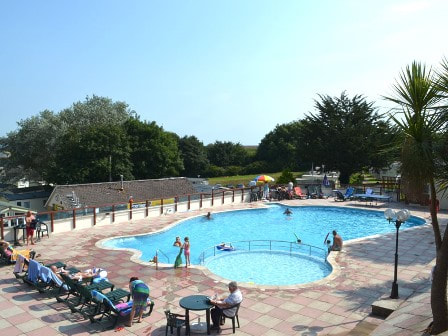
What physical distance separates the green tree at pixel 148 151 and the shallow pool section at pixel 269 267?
32.6 meters

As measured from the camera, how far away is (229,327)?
25.1 feet

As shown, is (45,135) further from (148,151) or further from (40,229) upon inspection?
(40,229)

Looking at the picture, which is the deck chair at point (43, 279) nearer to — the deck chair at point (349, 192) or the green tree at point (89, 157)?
the deck chair at point (349, 192)

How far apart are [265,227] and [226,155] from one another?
5249 cm

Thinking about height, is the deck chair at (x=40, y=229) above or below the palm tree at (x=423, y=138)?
below

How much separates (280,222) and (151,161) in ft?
91.9

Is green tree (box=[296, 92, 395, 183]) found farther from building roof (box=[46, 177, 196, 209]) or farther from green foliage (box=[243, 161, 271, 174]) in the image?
green foliage (box=[243, 161, 271, 174])

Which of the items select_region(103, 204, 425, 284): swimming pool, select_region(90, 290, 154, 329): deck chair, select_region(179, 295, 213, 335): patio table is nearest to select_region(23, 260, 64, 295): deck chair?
select_region(90, 290, 154, 329): deck chair

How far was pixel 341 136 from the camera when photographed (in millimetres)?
35156

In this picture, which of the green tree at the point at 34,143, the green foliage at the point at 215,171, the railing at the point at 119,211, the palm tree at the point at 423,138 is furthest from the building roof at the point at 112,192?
the green foliage at the point at 215,171

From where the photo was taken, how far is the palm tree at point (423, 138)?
5.16m

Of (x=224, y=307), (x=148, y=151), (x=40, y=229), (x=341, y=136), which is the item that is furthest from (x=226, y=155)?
(x=224, y=307)

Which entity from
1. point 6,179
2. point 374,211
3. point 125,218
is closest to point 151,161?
point 6,179

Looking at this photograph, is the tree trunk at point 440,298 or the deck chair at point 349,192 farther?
the deck chair at point 349,192
